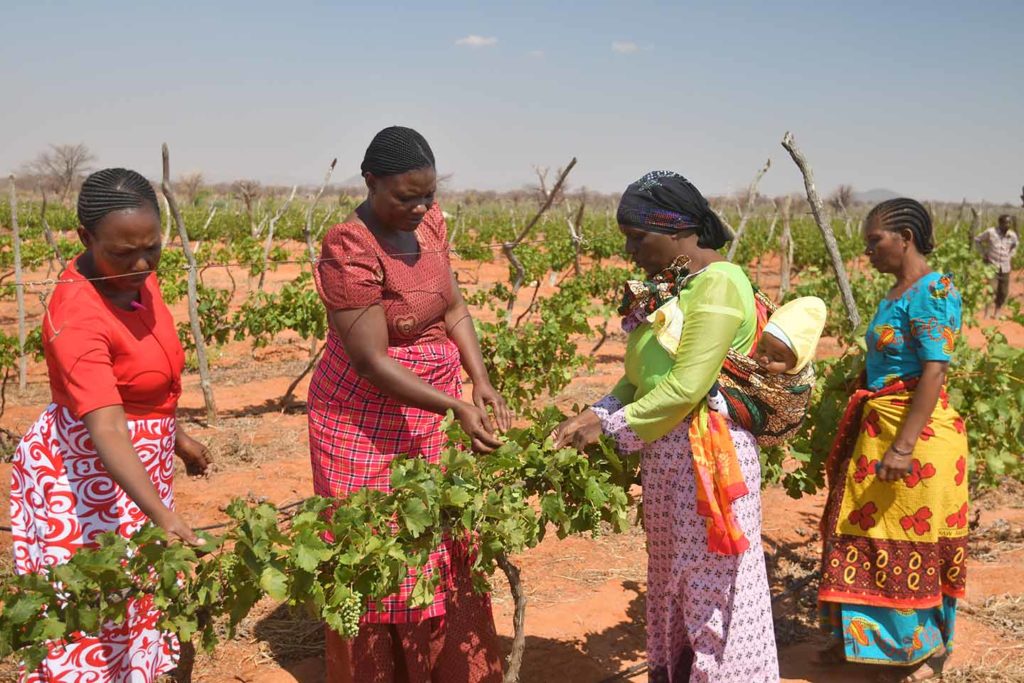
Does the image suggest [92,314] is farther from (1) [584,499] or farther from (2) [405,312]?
(1) [584,499]

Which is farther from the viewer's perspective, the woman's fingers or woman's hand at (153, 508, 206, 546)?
the woman's fingers

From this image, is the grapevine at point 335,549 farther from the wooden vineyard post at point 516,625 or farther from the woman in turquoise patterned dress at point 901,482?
the woman in turquoise patterned dress at point 901,482

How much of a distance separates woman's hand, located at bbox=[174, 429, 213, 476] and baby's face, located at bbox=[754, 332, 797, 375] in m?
1.65

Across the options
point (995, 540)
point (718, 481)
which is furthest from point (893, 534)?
point (995, 540)

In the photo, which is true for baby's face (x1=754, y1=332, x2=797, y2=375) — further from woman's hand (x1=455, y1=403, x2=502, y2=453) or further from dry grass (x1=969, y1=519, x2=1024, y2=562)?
dry grass (x1=969, y1=519, x2=1024, y2=562)

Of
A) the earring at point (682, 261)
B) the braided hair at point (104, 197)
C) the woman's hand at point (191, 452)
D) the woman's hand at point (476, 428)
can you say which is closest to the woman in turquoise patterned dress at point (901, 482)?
the earring at point (682, 261)

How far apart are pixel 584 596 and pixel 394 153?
104 inches

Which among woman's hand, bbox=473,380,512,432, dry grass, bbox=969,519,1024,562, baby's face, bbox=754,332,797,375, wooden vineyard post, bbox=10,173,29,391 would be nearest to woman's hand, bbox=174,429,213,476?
woman's hand, bbox=473,380,512,432

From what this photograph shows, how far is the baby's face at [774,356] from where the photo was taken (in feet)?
7.31

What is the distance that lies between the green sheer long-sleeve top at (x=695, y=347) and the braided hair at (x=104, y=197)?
135 cm

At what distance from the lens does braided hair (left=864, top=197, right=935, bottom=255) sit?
297 centimetres

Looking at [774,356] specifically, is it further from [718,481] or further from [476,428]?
[476,428]

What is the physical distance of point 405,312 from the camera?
2.47 meters

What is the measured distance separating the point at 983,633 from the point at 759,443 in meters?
2.03
